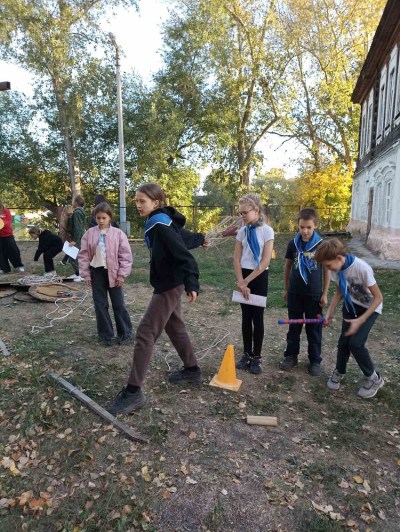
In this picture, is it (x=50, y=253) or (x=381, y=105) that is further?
(x=381, y=105)

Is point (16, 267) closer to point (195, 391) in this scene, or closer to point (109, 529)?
point (195, 391)

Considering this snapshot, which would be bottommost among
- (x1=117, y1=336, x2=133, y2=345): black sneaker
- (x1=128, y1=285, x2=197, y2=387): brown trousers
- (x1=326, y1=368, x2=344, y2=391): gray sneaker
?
(x1=326, y1=368, x2=344, y2=391): gray sneaker

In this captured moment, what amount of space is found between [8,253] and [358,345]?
8255mm

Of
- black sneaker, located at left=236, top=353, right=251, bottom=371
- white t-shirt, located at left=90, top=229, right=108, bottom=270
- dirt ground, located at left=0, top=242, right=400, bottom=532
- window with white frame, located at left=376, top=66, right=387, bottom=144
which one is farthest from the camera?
window with white frame, located at left=376, top=66, right=387, bottom=144

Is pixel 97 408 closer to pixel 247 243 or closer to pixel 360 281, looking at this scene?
pixel 247 243

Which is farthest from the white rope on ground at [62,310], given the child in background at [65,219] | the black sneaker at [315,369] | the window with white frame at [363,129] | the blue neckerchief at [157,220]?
the window with white frame at [363,129]

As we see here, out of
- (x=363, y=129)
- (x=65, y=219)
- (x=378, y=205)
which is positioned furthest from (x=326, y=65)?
(x=65, y=219)

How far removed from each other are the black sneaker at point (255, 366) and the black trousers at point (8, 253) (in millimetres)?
6996

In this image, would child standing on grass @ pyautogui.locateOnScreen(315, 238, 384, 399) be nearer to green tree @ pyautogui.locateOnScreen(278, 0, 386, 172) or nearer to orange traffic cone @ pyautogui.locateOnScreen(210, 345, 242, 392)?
orange traffic cone @ pyautogui.locateOnScreen(210, 345, 242, 392)

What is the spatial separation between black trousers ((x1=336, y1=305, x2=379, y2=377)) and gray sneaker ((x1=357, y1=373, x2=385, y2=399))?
0.08 m

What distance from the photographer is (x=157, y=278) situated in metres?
3.38

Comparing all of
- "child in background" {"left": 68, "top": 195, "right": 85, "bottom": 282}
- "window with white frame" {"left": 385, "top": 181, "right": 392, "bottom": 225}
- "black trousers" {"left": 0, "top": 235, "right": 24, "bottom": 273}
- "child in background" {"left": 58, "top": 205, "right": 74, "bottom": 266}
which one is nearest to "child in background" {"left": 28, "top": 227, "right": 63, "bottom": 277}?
"child in background" {"left": 58, "top": 205, "right": 74, "bottom": 266}

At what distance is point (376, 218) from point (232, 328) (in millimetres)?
11093

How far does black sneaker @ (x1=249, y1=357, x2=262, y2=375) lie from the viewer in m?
4.25
